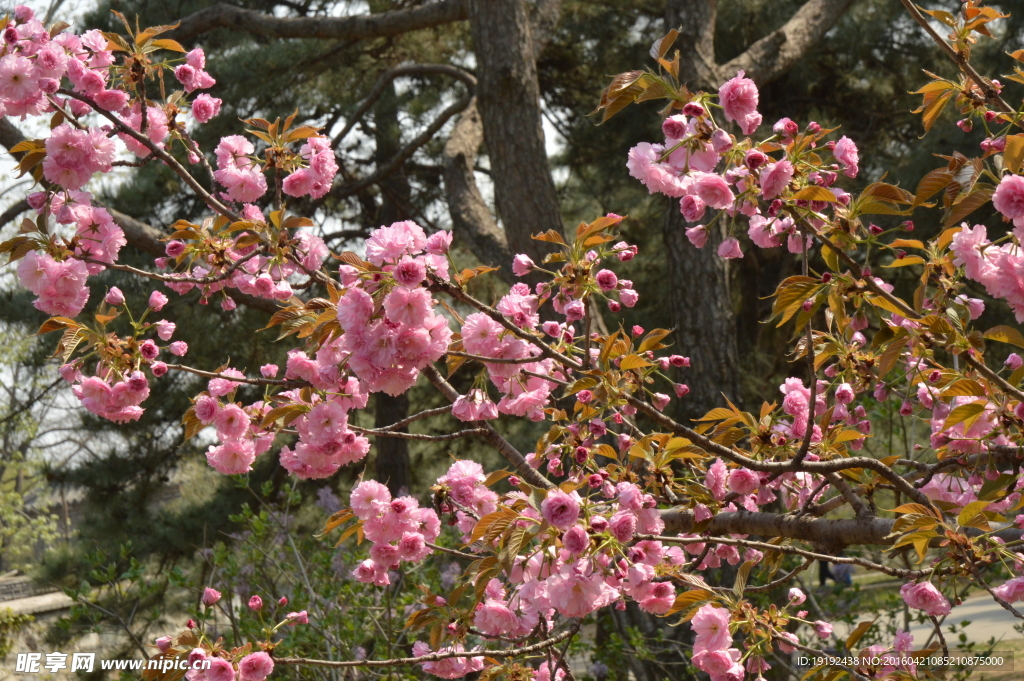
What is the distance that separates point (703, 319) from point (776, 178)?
2562 mm

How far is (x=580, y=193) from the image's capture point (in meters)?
7.67

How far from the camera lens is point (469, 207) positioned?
4.21 meters

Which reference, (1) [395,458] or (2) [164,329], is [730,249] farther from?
(1) [395,458]

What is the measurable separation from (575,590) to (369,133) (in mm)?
5655

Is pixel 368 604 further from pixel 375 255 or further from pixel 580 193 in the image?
pixel 580 193

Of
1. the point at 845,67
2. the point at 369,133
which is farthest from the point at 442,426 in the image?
the point at 845,67

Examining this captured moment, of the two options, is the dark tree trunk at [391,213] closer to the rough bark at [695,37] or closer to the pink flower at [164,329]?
the rough bark at [695,37]

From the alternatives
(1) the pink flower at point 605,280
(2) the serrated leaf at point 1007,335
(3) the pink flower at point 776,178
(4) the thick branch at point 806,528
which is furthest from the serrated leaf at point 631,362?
(2) the serrated leaf at point 1007,335

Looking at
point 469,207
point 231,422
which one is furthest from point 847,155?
point 469,207

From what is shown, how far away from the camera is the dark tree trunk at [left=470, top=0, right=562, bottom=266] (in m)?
3.55

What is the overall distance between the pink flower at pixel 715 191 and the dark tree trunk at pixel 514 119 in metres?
2.35

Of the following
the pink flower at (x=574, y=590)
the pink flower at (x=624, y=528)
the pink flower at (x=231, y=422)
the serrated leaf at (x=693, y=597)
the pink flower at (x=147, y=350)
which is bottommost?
the serrated leaf at (x=693, y=597)

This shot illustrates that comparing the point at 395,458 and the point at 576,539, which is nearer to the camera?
the point at 576,539

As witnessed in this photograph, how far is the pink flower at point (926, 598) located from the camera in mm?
1398
